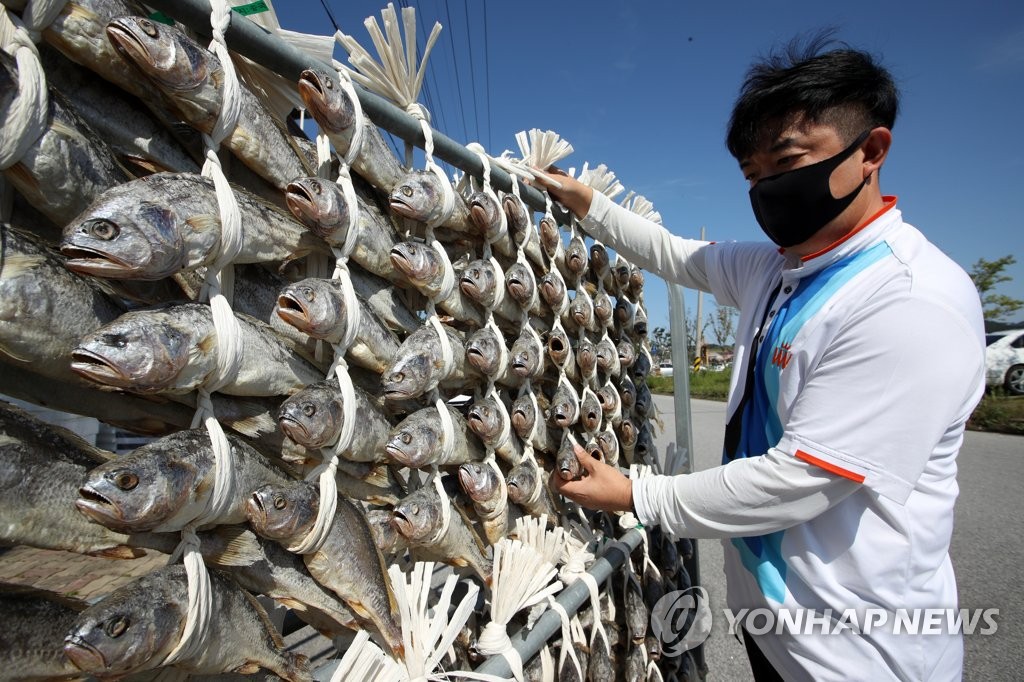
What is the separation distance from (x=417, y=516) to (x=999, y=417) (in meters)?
16.7

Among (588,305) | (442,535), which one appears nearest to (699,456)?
(588,305)

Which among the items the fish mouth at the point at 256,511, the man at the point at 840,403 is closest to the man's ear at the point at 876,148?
the man at the point at 840,403

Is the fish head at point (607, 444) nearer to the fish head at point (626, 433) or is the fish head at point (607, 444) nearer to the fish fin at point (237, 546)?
the fish head at point (626, 433)

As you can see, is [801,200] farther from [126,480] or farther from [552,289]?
[126,480]

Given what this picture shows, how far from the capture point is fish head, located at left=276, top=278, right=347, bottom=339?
1053mm

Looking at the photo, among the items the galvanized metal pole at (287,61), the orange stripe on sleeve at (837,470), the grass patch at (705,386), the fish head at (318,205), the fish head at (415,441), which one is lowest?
the grass patch at (705,386)

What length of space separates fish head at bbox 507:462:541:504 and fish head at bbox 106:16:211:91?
53.6 inches

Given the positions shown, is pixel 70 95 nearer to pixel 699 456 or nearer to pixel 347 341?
pixel 347 341

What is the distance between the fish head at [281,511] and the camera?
95cm

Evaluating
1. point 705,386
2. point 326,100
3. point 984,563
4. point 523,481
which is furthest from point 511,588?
point 705,386

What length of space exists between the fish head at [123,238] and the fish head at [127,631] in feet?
1.63

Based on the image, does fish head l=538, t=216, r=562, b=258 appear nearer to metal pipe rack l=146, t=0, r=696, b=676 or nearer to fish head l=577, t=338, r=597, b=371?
metal pipe rack l=146, t=0, r=696, b=676

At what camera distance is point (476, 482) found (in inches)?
60.7

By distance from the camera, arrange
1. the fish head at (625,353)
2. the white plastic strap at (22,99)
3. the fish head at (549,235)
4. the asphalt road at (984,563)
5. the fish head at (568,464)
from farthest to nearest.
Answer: the asphalt road at (984,563) → the fish head at (625,353) → the fish head at (549,235) → the fish head at (568,464) → the white plastic strap at (22,99)
